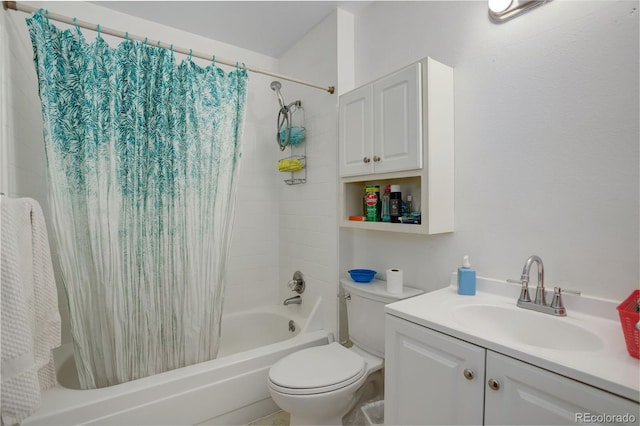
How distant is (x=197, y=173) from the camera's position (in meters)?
1.67

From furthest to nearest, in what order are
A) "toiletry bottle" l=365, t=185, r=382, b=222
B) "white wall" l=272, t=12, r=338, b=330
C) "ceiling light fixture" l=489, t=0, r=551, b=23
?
"white wall" l=272, t=12, r=338, b=330 → "toiletry bottle" l=365, t=185, r=382, b=222 → "ceiling light fixture" l=489, t=0, r=551, b=23

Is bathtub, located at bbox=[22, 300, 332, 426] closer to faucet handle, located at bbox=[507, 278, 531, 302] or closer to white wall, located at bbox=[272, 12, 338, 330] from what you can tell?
white wall, located at bbox=[272, 12, 338, 330]

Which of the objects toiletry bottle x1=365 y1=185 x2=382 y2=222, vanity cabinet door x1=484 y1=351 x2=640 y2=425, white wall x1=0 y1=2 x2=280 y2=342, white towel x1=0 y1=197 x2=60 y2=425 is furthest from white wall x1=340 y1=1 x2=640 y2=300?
white towel x1=0 y1=197 x2=60 y2=425

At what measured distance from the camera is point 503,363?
0.92 meters

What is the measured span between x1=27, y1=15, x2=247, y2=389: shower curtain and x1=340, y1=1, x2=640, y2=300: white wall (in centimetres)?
118

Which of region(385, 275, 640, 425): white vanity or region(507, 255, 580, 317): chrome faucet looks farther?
region(507, 255, 580, 317): chrome faucet

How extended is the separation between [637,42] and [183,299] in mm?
2147

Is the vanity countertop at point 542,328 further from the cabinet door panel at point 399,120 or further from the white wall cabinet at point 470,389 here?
the cabinet door panel at point 399,120

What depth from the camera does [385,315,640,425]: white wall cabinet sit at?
0.79 meters

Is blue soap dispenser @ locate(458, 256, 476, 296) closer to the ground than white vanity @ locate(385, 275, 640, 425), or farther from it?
farther from it

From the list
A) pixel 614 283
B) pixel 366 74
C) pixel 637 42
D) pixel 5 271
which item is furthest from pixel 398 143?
pixel 5 271

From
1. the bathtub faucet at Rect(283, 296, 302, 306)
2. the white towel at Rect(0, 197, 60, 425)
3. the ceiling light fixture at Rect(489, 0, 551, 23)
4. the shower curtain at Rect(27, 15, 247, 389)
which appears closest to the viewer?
the white towel at Rect(0, 197, 60, 425)

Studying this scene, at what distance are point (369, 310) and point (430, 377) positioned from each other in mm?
637

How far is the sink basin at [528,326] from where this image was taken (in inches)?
41.4
